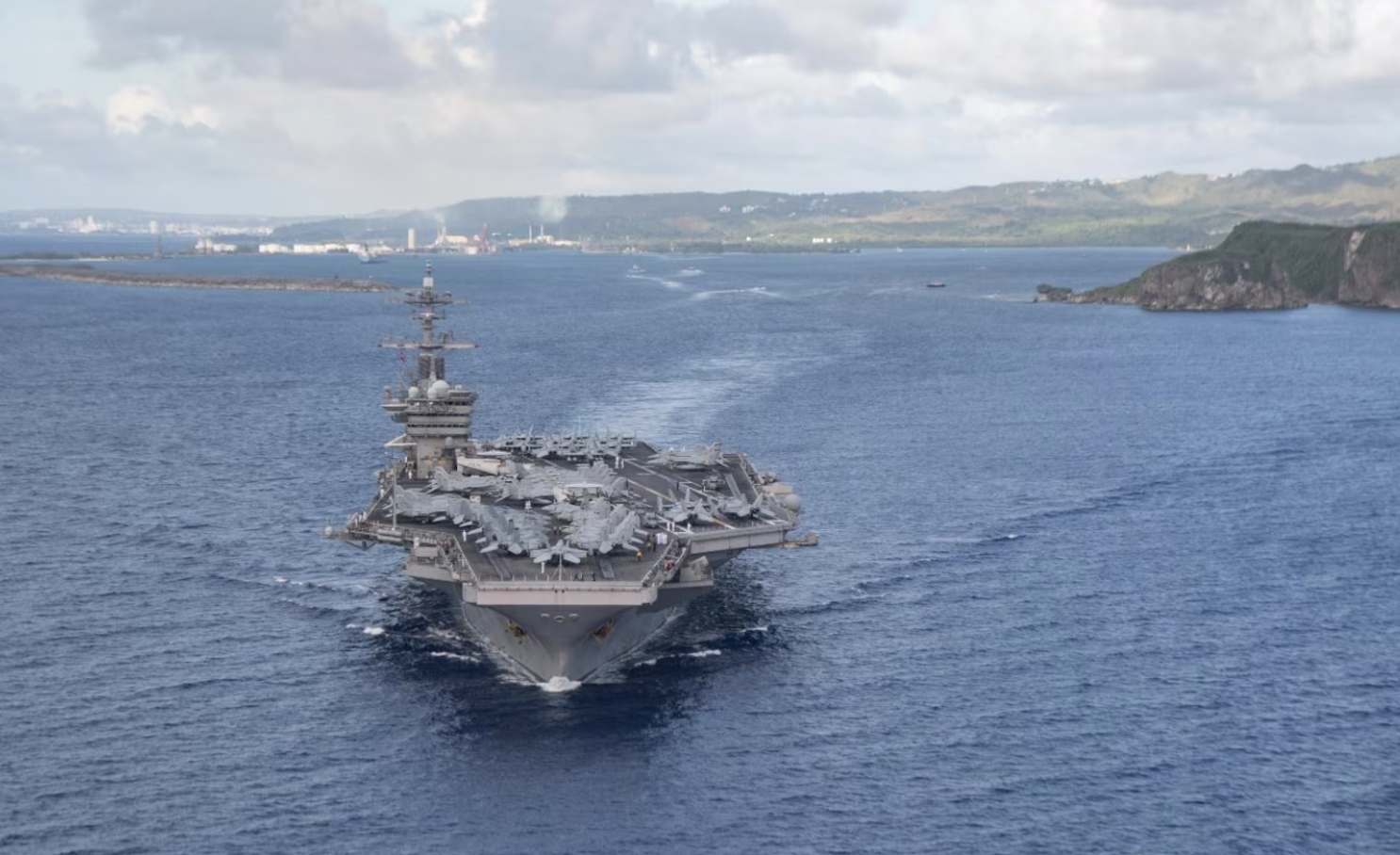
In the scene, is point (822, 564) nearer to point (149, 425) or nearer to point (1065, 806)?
point (1065, 806)

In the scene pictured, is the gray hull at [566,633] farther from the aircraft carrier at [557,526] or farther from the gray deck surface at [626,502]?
the gray deck surface at [626,502]

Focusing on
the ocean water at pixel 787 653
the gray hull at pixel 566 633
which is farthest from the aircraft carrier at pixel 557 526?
the ocean water at pixel 787 653

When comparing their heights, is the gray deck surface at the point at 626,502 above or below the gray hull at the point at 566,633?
above

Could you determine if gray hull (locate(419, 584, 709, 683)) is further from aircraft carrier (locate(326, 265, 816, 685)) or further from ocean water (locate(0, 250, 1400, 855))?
ocean water (locate(0, 250, 1400, 855))

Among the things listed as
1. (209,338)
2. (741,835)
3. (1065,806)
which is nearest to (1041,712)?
(1065,806)

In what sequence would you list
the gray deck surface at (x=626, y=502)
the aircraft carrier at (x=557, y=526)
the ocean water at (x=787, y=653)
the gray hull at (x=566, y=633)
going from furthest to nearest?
the gray deck surface at (x=626, y=502)
the aircraft carrier at (x=557, y=526)
the gray hull at (x=566, y=633)
the ocean water at (x=787, y=653)

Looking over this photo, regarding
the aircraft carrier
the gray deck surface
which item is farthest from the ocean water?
the gray deck surface
